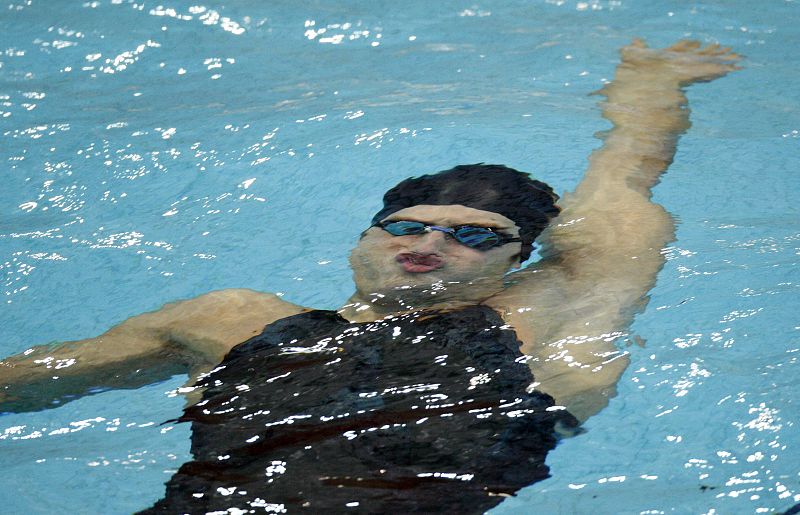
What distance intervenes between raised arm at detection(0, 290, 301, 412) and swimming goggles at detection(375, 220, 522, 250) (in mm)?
497

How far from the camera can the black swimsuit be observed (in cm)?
272

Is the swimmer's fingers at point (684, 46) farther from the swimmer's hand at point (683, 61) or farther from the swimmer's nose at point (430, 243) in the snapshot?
the swimmer's nose at point (430, 243)

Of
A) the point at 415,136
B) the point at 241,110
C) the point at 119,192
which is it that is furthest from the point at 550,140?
the point at 119,192

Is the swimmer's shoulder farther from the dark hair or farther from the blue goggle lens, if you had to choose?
the dark hair

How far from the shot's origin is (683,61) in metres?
6.09

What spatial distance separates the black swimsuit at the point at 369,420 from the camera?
272 centimetres

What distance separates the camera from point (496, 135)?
18.0ft

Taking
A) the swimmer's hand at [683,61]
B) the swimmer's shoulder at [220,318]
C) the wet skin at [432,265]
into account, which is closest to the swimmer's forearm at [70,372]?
the swimmer's shoulder at [220,318]

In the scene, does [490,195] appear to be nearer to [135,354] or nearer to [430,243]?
[430,243]

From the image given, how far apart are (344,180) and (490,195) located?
55.4 inches

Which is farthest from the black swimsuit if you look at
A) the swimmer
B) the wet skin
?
the wet skin

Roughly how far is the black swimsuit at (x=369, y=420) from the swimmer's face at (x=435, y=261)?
5.5 inches

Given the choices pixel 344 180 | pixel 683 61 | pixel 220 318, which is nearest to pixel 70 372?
pixel 220 318

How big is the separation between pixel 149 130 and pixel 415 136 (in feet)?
A: 5.17
